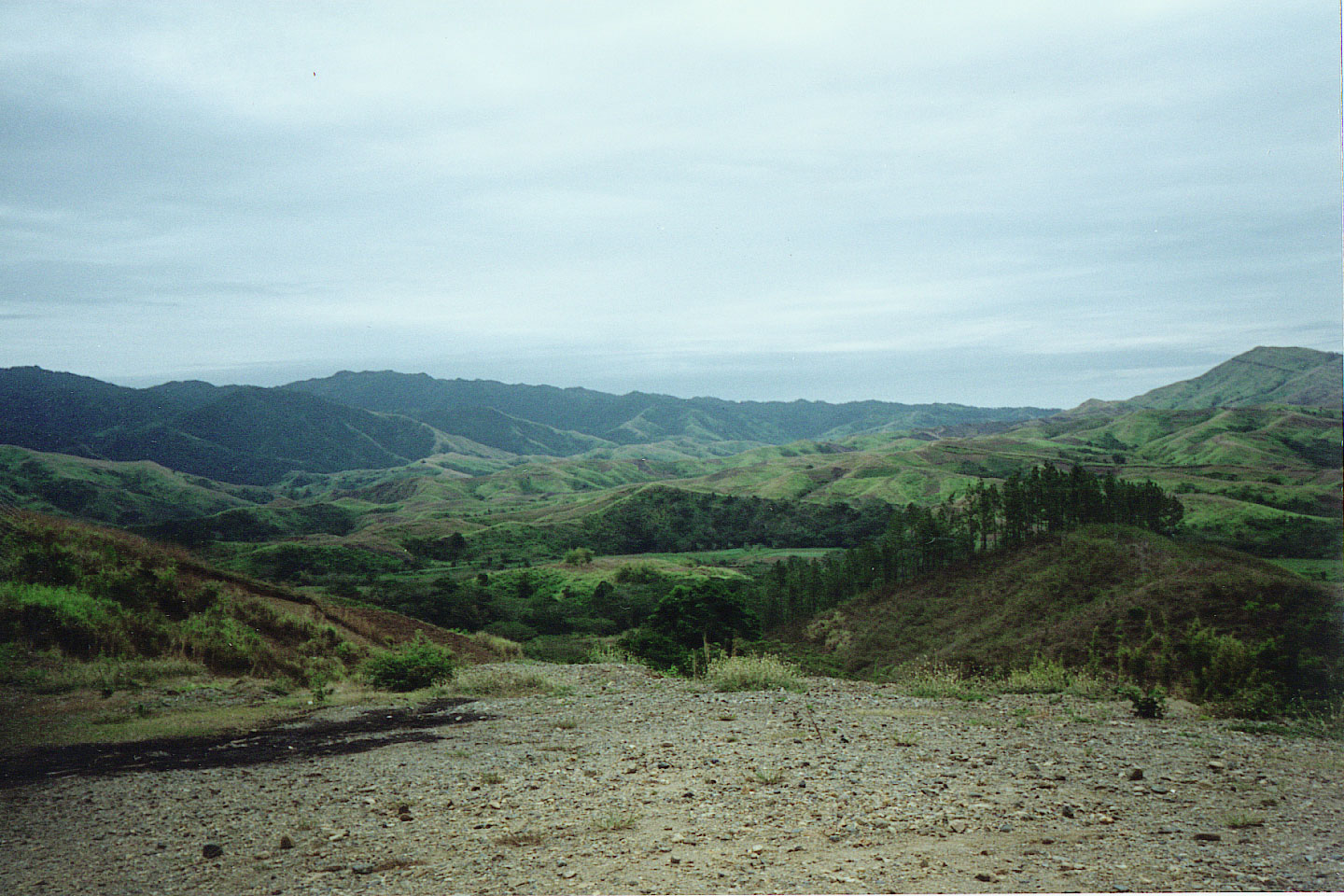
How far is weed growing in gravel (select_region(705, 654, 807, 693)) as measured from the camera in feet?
43.5

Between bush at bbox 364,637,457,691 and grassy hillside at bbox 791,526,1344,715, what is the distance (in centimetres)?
1183

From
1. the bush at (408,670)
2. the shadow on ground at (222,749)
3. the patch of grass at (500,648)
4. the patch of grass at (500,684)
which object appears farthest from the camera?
the patch of grass at (500,648)

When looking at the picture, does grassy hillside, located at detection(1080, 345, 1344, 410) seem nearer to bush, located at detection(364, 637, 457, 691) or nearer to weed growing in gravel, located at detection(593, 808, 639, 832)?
weed growing in gravel, located at detection(593, 808, 639, 832)

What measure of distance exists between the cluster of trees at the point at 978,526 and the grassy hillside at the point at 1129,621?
1.01 meters

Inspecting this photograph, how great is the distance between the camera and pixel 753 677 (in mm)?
13508

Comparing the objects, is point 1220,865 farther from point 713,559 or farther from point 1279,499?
point 713,559

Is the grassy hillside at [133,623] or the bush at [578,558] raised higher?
the grassy hillside at [133,623]

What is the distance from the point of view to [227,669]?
14875 mm

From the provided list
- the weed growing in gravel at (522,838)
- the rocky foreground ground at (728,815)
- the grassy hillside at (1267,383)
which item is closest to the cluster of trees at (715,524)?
the grassy hillside at (1267,383)

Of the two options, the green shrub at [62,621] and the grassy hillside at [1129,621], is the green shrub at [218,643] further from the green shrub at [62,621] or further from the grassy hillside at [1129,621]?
the grassy hillside at [1129,621]

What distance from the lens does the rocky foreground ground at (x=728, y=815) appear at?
4988mm

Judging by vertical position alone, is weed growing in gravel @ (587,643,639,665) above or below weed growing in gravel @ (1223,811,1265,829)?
below

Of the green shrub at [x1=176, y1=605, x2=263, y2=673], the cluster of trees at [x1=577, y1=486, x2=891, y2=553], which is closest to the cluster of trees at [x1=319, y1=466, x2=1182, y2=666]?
the green shrub at [x1=176, y1=605, x2=263, y2=673]

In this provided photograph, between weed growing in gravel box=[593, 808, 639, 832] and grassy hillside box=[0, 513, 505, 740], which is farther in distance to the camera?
grassy hillside box=[0, 513, 505, 740]
